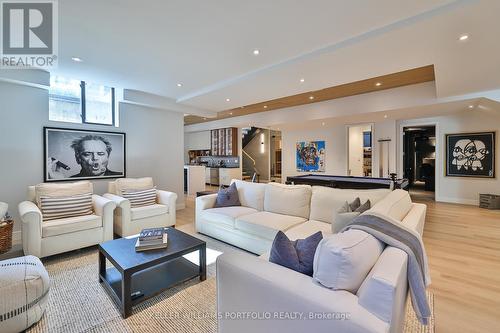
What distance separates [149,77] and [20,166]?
7.88 feet

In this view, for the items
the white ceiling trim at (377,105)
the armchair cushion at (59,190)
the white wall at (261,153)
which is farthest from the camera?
the white wall at (261,153)

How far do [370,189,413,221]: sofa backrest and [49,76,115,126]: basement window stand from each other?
15.7 feet

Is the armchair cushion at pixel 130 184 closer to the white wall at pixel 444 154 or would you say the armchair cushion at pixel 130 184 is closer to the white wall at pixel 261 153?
the white wall at pixel 444 154

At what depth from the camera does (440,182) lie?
6379mm

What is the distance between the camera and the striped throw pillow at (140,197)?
375cm

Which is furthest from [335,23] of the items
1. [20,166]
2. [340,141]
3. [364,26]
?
[340,141]

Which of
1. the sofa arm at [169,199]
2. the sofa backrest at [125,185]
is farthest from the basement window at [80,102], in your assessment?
the sofa arm at [169,199]

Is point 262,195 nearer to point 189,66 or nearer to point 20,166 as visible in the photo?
point 189,66

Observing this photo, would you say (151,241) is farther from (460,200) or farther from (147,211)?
(460,200)

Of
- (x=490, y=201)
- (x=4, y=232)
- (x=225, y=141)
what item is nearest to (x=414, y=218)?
(x=4, y=232)

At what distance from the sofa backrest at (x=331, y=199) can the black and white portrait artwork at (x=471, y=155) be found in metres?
5.19

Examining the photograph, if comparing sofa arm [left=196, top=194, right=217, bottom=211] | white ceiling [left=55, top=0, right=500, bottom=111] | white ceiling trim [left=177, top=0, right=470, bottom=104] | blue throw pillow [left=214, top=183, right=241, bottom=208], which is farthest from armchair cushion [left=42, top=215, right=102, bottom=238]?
white ceiling trim [left=177, top=0, right=470, bottom=104]

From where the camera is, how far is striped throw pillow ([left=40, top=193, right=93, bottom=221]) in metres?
2.96

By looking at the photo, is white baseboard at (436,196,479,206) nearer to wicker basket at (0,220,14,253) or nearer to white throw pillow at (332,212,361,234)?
white throw pillow at (332,212,361,234)
